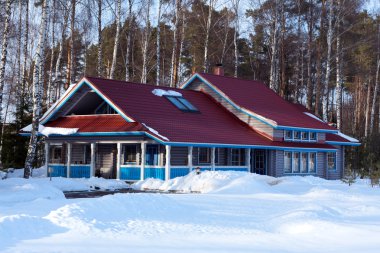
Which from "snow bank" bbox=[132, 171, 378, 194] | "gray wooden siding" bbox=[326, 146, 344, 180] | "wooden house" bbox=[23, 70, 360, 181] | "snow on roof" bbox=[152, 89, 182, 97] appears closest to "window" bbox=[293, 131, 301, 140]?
"wooden house" bbox=[23, 70, 360, 181]

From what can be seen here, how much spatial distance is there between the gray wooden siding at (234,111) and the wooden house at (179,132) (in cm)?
6

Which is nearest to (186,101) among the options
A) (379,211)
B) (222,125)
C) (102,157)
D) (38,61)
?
(222,125)

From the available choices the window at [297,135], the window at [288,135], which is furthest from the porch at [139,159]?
the window at [297,135]

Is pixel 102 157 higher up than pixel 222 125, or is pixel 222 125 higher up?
pixel 222 125

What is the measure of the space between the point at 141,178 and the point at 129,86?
18.8 ft

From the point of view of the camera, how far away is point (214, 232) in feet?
39.5

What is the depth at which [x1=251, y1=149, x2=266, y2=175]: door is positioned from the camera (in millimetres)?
32031

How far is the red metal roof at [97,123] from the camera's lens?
84.2 ft

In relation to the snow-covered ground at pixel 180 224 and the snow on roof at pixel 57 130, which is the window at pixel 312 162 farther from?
the snow on roof at pixel 57 130

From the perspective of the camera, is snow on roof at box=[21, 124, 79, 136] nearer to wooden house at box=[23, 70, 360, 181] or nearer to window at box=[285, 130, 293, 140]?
wooden house at box=[23, 70, 360, 181]

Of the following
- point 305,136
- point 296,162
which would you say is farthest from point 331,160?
point 296,162

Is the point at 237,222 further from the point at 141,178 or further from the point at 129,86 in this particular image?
the point at 129,86

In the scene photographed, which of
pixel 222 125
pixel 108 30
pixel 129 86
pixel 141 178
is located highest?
pixel 108 30

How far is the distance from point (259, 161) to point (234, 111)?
3.31 metres
